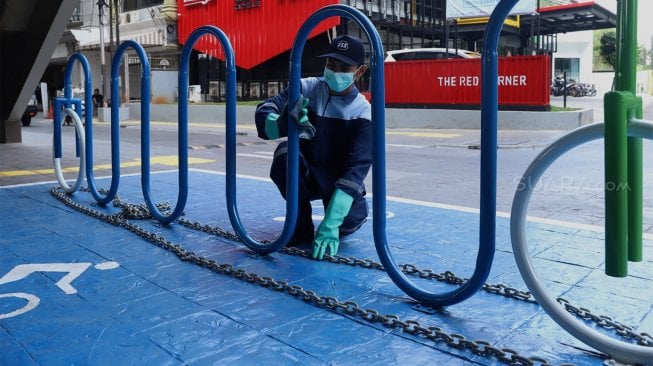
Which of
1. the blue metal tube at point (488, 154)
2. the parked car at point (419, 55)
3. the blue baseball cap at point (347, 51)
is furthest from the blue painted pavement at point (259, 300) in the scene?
the parked car at point (419, 55)

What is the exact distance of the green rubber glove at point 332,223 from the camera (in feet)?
14.1

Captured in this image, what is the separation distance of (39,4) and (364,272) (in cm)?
838

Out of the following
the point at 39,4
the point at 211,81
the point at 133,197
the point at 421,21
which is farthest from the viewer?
the point at 211,81

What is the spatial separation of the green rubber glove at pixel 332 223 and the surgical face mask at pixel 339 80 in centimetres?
70

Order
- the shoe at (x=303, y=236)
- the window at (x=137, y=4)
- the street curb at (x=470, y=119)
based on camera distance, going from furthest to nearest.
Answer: the window at (x=137, y=4)
the street curb at (x=470, y=119)
the shoe at (x=303, y=236)

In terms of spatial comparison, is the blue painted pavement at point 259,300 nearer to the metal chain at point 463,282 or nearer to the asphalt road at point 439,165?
the metal chain at point 463,282

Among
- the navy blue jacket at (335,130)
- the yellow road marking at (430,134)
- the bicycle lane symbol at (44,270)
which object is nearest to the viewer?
the bicycle lane symbol at (44,270)

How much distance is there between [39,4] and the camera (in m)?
10.0

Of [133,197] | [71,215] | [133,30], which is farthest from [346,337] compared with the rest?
[133,30]

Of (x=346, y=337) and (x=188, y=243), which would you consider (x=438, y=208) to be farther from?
(x=346, y=337)

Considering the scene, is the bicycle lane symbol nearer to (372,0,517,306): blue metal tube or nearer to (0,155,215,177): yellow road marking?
(372,0,517,306): blue metal tube

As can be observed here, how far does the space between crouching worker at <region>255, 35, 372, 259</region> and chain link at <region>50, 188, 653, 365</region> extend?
0.31m

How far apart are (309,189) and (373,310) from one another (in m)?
1.62

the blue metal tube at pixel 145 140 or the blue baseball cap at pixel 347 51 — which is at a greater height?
the blue baseball cap at pixel 347 51
